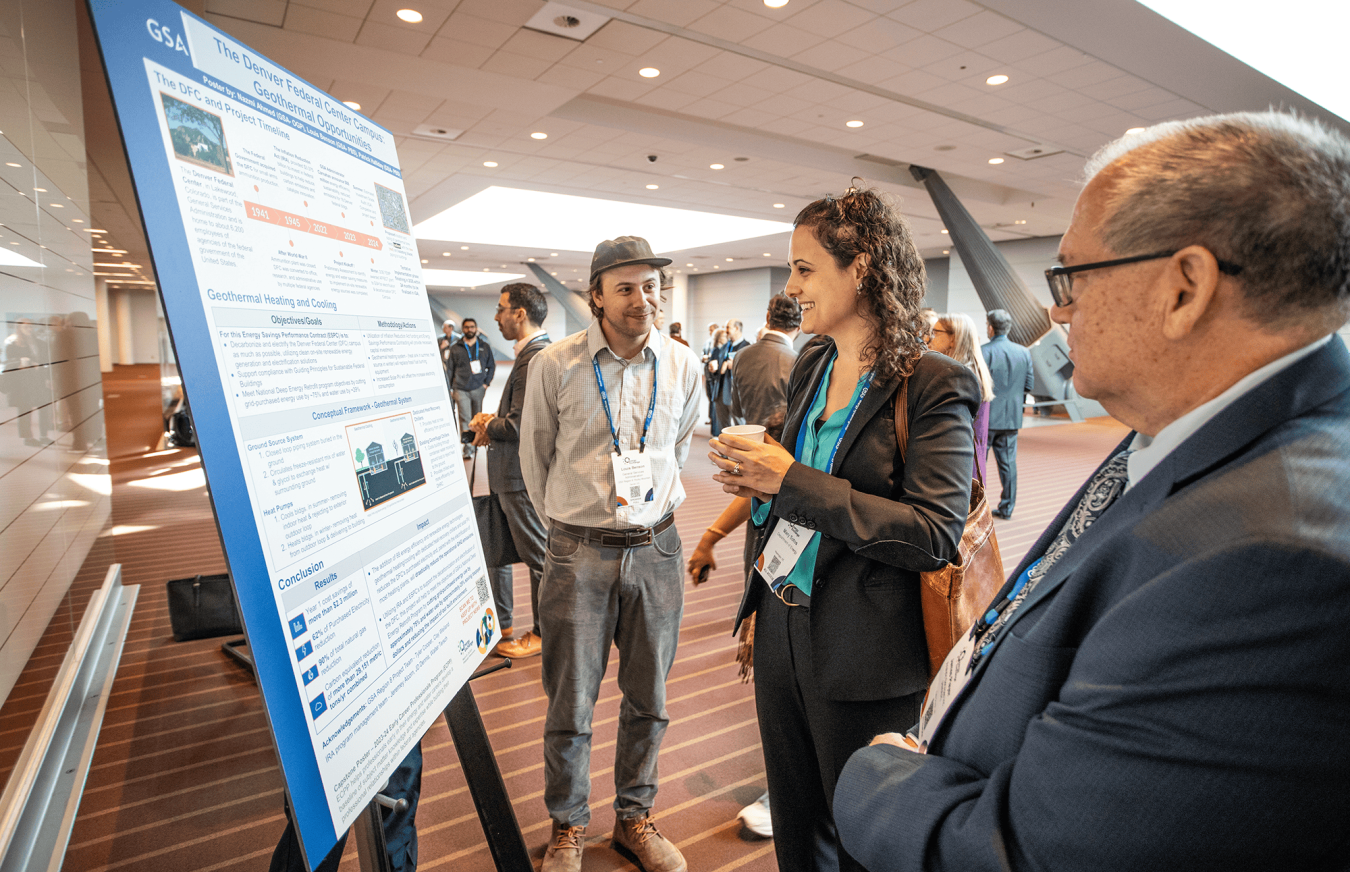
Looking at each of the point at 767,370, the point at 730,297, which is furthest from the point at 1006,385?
the point at 730,297

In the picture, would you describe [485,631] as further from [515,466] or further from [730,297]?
[730,297]

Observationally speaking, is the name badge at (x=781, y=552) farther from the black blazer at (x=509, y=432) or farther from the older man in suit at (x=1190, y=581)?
the black blazer at (x=509, y=432)

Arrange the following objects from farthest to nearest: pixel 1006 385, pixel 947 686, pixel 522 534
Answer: pixel 1006 385
pixel 522 534
pixel 947 686

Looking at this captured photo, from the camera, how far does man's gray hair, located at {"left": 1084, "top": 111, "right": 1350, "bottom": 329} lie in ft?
1.86

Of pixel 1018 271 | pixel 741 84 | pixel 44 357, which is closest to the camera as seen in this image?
pixel 44 357

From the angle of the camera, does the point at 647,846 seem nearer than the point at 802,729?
No

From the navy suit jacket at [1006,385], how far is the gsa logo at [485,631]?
516 cm

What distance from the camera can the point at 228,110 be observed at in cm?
83

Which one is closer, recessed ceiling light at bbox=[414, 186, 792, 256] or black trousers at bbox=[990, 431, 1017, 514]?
black trousers at bbox=[990, 431, 1017, 514]

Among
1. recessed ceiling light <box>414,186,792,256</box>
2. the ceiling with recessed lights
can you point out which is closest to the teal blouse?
the ceiling with recessed lights

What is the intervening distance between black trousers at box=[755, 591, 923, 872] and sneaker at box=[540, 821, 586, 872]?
2.28ft

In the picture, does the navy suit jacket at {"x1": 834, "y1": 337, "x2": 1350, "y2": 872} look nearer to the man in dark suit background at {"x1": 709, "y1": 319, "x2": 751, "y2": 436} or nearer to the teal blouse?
the teal blouse

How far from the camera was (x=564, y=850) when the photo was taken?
5.99 feet

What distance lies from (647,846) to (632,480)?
1030 mm
